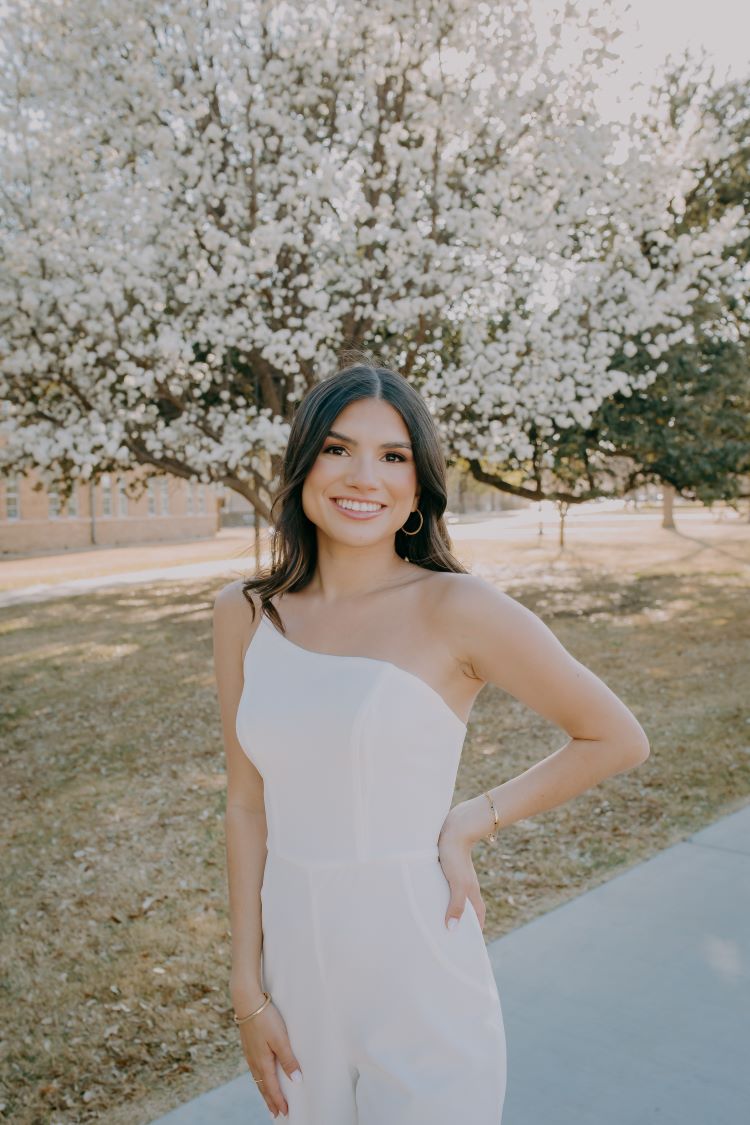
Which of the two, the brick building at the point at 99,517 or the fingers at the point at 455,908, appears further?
the brick building at the point at 99,517

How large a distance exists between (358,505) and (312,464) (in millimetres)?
131

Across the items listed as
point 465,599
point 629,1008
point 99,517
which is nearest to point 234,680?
point 465,599

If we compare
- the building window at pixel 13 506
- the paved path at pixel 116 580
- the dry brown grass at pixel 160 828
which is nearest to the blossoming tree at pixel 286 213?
the dry brown grass at pixel 160 828

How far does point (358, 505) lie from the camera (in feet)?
6.52

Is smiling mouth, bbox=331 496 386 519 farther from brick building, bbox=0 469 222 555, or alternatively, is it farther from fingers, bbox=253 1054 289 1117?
brick building, bbox=0 469 222 555

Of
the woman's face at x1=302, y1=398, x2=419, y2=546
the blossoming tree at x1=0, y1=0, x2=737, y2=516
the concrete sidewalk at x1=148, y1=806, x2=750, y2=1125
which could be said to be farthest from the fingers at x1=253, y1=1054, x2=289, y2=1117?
the blossoming tree at x1=0, y1=0, x2=737, y2=516

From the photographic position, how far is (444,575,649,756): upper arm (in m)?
1.80

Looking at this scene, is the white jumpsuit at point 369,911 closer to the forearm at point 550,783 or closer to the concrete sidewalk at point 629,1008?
the forearm at point 550,783

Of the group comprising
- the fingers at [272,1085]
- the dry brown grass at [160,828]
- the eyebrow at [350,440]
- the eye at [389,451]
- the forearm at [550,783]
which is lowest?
the dry brown grass at [160,828]

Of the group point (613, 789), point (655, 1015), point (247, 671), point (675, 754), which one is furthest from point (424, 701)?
point (675, 754)

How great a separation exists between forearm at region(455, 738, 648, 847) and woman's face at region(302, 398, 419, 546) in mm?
564

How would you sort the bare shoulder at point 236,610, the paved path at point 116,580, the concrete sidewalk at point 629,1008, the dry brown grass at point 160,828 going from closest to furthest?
1. the bare shoulder at point 236,610
2. the concrete sidewalk at point 629,1008
3. the dry brown grass at point 160,828
4. the paved path at point 116,580

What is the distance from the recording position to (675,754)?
702 cm

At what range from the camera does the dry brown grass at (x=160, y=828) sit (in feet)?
11.4
